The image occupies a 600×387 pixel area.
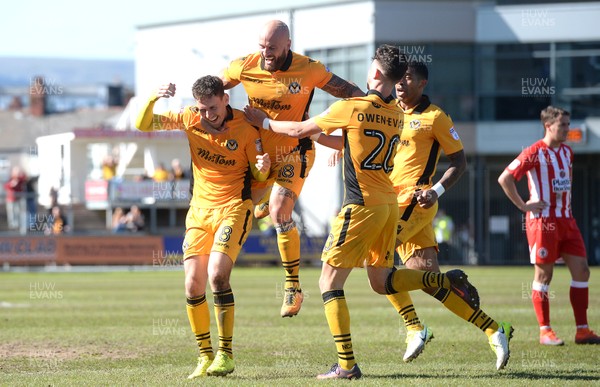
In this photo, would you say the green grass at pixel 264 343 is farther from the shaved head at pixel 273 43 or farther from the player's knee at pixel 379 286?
the shaved head at pixel 273 43

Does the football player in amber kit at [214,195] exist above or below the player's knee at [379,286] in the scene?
above

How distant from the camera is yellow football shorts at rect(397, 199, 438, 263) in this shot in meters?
11.0

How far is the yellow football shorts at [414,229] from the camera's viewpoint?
11.0 m

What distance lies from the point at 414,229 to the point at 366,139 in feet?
6.25

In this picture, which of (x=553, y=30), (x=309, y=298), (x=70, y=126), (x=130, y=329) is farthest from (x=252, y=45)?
(x=70, y=126)

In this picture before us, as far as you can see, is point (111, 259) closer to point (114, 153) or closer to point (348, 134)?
point (114, 153)

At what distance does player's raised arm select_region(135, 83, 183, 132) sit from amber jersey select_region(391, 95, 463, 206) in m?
2.51

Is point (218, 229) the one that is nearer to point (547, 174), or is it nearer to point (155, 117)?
point (155, 117)

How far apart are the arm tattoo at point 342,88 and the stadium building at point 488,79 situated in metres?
31.7

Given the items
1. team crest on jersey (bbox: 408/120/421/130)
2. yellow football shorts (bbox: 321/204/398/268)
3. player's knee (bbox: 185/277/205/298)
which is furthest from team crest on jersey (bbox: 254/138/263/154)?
team crest on jersey (bbox: 408/120/421/130)

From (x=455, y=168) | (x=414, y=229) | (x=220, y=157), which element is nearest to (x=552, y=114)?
(x=455, y=168)

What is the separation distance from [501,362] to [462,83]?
118ft

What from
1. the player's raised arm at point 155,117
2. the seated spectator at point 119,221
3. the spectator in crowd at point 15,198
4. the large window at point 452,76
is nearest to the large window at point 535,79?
the large window at point 452,76

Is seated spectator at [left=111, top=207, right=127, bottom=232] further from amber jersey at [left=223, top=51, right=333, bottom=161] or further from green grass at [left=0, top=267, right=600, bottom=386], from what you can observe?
amber jersey at [left=223, top=51, right=333, bottom=161]
